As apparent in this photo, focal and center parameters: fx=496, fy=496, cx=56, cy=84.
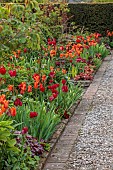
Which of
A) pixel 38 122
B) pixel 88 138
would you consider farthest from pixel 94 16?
pixel 38 122

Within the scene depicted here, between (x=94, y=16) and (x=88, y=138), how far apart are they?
343 inches

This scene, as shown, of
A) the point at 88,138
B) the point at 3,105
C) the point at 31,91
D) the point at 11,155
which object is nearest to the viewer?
the point at 11,155

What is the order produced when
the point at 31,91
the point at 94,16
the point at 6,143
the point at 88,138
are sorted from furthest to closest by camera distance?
1. the point at 94,16
2. the point at 31,91
3. the point at 88,138
4. the point at 6,143

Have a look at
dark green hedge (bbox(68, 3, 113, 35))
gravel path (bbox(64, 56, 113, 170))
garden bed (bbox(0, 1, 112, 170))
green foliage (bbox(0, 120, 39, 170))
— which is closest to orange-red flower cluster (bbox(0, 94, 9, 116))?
garden bed (bbox(0, 1, 112, 170))

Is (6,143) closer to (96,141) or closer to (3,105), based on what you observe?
(3,105)

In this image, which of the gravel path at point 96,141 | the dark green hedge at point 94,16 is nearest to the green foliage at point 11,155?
the gravel path at point 96,141

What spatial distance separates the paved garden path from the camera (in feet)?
14.5

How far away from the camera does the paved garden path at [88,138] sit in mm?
4414

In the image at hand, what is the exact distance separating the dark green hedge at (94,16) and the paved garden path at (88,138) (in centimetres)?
621

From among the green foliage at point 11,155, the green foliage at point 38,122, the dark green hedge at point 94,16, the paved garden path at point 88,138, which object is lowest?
the dark green hedge at point 94,16

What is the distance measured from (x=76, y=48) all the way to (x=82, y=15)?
5.05 m

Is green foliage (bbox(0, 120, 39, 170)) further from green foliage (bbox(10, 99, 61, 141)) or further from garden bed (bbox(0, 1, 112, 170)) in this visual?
green foliage (bbox(10, 99, 61, 141))

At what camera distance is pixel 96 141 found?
5.02 metres

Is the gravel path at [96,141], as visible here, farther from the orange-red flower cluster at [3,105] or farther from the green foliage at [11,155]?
the orange-red flower cluster at [3,105]
